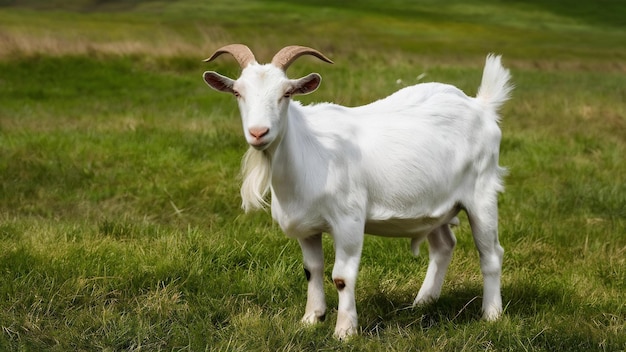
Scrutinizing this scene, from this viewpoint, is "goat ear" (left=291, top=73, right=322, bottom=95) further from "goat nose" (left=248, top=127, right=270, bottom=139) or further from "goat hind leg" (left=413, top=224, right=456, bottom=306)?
"goat hind leg" (left=413, top=224, right=456, bottom=306)

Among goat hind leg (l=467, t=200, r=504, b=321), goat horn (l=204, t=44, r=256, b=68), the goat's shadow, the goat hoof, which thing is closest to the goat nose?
goat horn (l=204, t=44, r=256, b=68)

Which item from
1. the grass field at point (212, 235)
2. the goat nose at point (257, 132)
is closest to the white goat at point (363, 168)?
the goat nose at point (257, 132)

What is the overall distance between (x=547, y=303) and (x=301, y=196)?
1.84 m

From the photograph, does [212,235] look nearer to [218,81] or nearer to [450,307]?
[450,307]

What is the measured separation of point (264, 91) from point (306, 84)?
0.28m

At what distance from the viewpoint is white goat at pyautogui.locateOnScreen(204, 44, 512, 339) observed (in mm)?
4605

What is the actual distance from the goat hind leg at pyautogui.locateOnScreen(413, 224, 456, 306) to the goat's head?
166 cm

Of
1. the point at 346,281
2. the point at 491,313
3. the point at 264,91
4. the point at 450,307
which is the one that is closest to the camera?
the point at 264,91

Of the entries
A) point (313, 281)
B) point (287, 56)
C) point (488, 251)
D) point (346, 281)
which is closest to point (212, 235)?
point (313, 281)

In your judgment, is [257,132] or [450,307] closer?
[257,132]

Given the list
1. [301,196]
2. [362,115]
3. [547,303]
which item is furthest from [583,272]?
[301,196]

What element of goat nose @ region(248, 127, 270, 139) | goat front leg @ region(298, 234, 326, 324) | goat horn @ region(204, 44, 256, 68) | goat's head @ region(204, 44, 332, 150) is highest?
goat horn @ region(204, 44, 256, 68)

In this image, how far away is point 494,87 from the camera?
5922 millimetres

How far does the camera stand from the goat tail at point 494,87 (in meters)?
5.88
